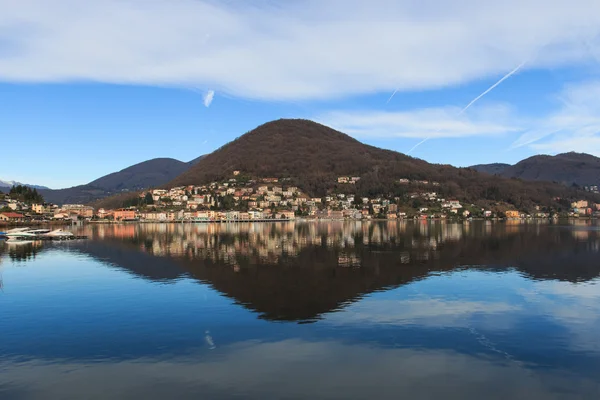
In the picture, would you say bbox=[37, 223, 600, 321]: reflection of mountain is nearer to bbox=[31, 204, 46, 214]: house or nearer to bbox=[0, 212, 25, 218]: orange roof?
bbox=[0, 212, 25, 218]: orange roof

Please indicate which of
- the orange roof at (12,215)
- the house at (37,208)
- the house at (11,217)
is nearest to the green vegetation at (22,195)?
the house at (37,208)

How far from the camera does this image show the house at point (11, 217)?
14055 cm

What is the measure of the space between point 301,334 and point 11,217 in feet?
502

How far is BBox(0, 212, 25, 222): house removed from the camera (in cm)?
14055

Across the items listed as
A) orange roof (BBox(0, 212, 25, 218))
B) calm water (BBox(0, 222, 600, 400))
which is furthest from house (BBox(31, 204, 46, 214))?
calm water (BBox(0, 222, 600, 400))

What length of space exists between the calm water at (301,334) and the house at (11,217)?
4589 inches

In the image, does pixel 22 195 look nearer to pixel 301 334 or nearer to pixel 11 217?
pixel 11 217

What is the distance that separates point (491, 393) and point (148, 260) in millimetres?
43497

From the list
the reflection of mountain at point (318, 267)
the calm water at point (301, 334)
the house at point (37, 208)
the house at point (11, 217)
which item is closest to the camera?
the calm water at point (301, 334)

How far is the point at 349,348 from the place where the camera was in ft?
62.6

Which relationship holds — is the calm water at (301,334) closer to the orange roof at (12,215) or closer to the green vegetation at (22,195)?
the orange roof at (12,215)

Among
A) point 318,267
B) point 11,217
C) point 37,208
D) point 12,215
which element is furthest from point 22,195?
point 318,267

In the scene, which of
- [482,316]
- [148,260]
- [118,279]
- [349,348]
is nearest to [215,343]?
[349,348]

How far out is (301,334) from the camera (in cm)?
2108
